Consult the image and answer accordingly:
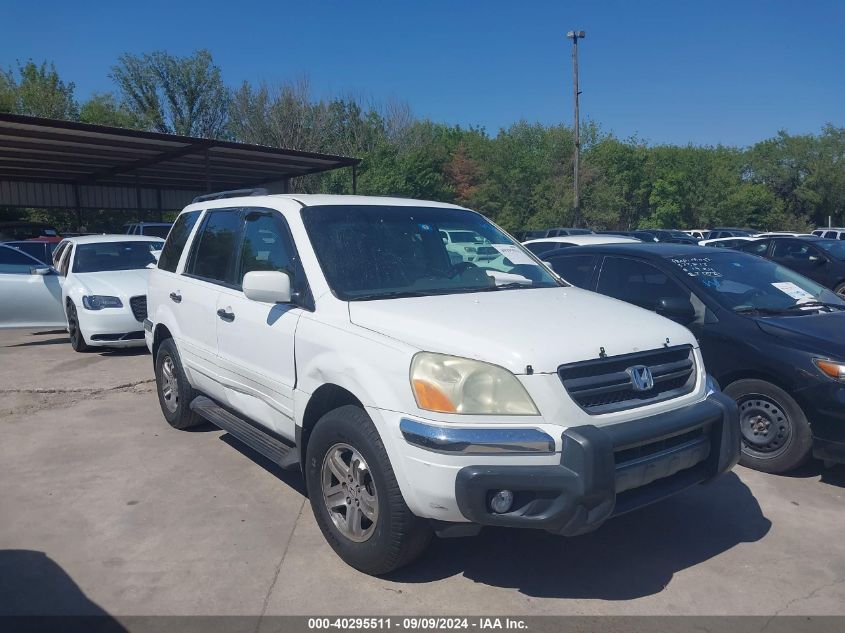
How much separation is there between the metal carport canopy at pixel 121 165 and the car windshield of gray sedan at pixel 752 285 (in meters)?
12.2

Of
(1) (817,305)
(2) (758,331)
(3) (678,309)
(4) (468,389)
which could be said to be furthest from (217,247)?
(1) (817,305)

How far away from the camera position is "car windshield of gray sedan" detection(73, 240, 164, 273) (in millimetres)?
10242

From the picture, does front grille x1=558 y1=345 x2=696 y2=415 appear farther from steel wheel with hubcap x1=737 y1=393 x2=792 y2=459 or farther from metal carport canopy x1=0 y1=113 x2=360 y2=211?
metal carport canopy x1=0 y1=113 x2=360 y2=211

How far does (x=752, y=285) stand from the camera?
573 cm

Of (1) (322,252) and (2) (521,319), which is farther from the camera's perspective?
(1) (322,252)

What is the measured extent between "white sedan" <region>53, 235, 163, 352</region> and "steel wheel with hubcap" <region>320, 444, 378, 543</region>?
593 centimetres

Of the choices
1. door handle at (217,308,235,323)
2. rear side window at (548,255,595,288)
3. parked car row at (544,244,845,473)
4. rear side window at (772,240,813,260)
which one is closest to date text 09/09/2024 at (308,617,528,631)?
door handle at (217,308,235,323)

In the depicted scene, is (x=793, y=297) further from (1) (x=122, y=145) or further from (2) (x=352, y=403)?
(1) (x=122, y=145)

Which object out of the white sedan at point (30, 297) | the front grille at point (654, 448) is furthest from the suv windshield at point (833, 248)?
the white sedan at point (30, 297)

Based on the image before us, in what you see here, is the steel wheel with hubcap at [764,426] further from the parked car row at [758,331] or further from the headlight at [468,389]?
the headlight at [468,389]

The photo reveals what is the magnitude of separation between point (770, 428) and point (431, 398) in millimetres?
3117

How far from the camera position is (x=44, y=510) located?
4.49m

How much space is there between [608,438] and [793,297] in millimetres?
3514

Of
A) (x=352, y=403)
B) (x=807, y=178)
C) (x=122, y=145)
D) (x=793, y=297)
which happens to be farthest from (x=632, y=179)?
(x=352, y=403)
